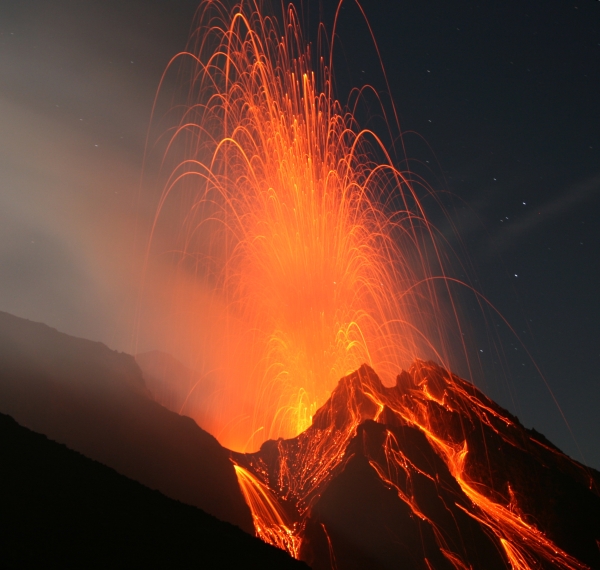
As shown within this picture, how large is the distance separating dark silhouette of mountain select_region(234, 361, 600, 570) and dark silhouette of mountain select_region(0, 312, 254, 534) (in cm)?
582

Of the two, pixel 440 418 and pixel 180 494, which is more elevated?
pixel 440 418

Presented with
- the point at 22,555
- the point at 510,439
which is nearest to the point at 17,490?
the point at 22,555

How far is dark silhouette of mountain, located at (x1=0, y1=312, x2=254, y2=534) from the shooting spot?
1115 inches

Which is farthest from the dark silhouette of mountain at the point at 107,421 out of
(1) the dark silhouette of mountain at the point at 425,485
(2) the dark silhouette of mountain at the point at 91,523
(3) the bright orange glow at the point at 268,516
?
(2) the dark silhouette of mountain at the point at 91,523

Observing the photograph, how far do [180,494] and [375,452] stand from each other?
24367mm

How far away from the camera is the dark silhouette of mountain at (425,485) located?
37.0 metres

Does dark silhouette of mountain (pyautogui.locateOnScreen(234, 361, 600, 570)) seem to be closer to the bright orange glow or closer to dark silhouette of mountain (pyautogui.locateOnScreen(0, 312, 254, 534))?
the bright orange glow

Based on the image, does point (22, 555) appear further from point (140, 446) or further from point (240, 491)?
point (240, 491)

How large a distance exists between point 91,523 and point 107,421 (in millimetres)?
16587

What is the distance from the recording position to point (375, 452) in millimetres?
47219

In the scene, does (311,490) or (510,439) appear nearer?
(311,490)

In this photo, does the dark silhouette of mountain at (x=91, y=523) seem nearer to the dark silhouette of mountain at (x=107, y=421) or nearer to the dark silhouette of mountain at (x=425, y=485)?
the dark silhouette of mountain at (x=107, y=421)

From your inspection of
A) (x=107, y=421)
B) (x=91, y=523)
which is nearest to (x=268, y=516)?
(x=107, y=421)

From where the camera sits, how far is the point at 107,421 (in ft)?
103
